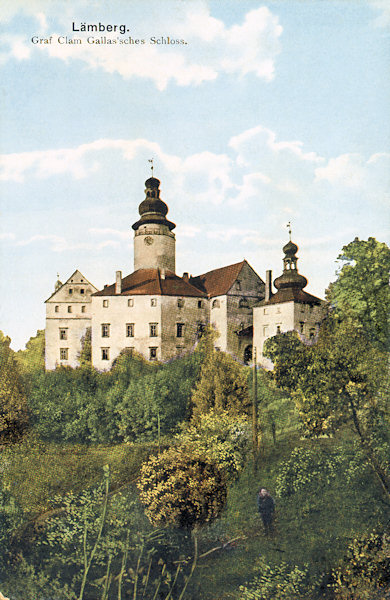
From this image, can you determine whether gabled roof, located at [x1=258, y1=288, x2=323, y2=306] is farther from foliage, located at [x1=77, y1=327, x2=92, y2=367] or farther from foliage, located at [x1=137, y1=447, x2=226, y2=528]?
foliage, located at [x1=77, y1=327, x2=92, y2=367]

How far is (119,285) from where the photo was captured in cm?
373

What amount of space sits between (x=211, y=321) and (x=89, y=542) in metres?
2.21

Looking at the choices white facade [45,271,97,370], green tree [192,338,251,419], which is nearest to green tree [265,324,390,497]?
green tree [192,338,251,419]

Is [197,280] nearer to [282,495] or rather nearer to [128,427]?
[128,427]

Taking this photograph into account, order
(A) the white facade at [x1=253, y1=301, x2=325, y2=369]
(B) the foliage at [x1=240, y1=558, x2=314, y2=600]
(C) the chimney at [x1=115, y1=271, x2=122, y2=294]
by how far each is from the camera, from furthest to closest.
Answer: (C) the chimney at [x1=115, y1=271, x2=122, y2=294], (A) the white facade at [x1=253, y1=301, x2=325, y2=369], (B) the foliage at [x1=240, y1=558, x2=314, y2=600]

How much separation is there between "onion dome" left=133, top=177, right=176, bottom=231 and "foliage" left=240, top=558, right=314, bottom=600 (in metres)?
3.04

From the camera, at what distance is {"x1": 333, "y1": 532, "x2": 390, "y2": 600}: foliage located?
3.01m

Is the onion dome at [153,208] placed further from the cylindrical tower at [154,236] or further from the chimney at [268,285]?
the chimney at [268,285]

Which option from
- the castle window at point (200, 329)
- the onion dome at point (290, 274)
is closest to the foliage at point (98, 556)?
the castle window at point (200, 329)

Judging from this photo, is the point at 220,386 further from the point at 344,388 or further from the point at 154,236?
the point at 154,236

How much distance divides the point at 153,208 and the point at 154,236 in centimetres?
27

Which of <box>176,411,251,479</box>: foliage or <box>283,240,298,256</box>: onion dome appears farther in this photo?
<box>283,240,298,256</box>: onion dome

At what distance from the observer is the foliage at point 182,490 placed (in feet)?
10.6

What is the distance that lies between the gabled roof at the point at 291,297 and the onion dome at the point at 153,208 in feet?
3.91
